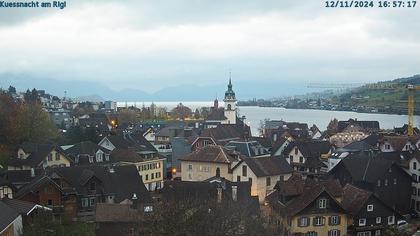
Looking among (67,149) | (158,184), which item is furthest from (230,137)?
(67,149)

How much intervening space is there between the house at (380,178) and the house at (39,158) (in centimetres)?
2383

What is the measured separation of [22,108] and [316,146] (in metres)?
33.0

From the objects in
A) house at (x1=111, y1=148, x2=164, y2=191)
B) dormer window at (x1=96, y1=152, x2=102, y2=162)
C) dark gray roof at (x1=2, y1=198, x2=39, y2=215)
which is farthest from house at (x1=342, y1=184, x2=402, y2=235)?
dormer window at (x1=96, y1=152, x2=102, y2=162)

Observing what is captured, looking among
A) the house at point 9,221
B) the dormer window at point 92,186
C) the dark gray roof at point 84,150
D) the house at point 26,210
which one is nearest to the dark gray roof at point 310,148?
the dark gray roof at point 84,150

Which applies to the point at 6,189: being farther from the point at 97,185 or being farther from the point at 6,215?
the point at 6,215

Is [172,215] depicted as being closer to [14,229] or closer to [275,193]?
[14,229]

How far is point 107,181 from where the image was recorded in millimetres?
36156

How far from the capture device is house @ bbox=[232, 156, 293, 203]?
41.4 m

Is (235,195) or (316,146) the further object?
(316,146)

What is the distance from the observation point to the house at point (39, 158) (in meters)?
44.6

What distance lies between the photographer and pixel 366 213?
3294cm

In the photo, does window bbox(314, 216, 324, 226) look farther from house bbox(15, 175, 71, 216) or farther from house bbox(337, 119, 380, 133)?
house bbox(337, 119, 380, 133)

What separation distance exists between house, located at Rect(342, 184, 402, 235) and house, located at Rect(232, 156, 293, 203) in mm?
8521

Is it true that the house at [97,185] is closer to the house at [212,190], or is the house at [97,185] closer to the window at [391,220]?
the house at [212,190]
